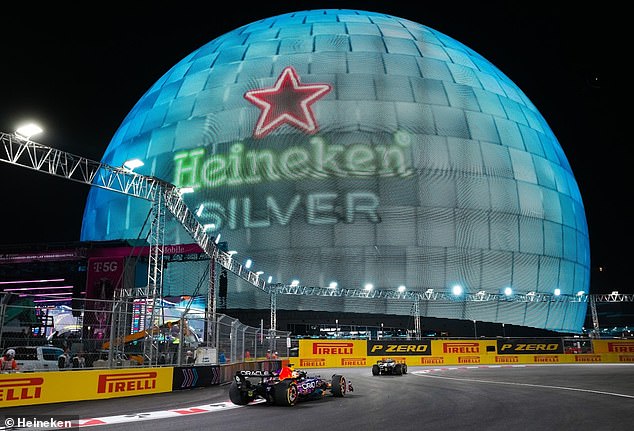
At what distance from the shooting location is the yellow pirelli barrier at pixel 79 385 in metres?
13.2

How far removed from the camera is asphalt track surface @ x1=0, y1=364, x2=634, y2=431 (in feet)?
31.7

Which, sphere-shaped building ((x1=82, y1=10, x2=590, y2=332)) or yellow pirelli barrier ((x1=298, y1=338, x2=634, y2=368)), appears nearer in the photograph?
yellow pirelli barrier ((x1=298, y1=338, x2=634, y2=368))

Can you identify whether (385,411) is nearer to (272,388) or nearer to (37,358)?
(272,388)

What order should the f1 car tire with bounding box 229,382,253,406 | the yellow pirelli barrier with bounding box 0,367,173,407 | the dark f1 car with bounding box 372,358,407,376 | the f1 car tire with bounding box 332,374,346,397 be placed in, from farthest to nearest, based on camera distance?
the dark f1 car with bounding box 372,358,407,376, the f1 car tire with bounding box 332,374,346,397, the f1 car tire with bounding box 229,382,253,406, the yellow pirelli barrier with bounding box 0,367,173,407

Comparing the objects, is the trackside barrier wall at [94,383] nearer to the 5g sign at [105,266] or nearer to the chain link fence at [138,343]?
the chain link fence at [138,343]

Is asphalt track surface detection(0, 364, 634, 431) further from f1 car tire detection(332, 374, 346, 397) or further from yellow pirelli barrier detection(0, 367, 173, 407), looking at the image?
yellow pirelli barrier detection(0, 367, 173, 407)

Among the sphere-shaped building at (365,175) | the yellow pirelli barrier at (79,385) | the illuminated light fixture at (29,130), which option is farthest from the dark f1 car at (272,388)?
the sphere-shaped building at (365,175)

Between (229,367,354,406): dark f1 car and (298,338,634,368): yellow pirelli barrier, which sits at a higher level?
(229,367,354,406): dark f1 car

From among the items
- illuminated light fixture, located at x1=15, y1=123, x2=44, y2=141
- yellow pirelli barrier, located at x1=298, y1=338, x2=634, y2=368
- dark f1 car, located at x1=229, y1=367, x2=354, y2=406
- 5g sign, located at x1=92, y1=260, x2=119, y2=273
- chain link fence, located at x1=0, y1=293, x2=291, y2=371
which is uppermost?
illuminated light fixture, located at x1=15, y1=123, x2=44, y2=141

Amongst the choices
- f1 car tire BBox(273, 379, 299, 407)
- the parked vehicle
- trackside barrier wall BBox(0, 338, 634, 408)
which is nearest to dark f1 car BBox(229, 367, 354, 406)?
f1 car tire BBox(273, 379, 299, 407)

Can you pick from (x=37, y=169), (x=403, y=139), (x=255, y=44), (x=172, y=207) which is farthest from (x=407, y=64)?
(x=37, y=169)

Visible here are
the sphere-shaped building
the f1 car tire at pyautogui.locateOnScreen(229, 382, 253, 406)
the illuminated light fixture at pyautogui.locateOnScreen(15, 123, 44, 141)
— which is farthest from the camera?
the sphere-shaped building

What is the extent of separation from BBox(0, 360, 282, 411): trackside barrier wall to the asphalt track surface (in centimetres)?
58

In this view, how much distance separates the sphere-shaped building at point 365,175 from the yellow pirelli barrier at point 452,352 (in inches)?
94.8
